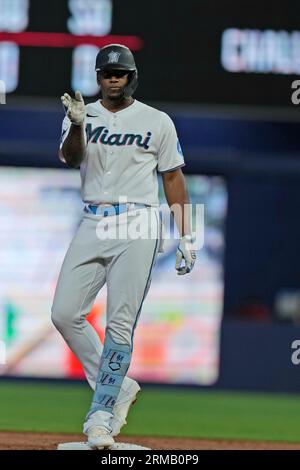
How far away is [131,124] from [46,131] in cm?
Answer: 687

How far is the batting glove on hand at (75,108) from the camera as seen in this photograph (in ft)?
16.7

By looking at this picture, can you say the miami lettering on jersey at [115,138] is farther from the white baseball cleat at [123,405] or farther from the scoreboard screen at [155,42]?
the scoreboard screen at [155,42]

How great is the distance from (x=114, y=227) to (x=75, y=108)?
0.55 metres

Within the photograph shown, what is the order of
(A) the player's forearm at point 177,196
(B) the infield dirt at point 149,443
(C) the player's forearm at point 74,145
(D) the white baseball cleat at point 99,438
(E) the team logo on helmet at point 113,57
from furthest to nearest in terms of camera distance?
(B) the infield dirt at point 149,443 < (A) the player's forearm at point 177,196 < (E) the team logo on helmet at point 113,57 < (C) the player's forearm at point 74,145 < (D) the white baseball cleat at point 99,438

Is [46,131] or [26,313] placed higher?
[46,131]

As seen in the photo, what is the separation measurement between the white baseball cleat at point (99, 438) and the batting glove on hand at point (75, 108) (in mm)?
1278

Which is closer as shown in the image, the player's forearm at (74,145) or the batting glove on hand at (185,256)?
the player's forearm at (74,145)

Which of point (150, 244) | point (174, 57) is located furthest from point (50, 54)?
point (150, 244)

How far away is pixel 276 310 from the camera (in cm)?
1227

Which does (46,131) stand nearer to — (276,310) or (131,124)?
(276,310)

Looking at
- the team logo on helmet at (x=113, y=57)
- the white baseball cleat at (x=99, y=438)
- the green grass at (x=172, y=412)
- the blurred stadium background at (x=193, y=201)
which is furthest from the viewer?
the blurred stadium background at (x=193, y=201)

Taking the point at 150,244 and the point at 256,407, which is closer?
the point at 150,244

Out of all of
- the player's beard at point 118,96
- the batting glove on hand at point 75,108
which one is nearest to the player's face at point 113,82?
the player's beard at point 118,96

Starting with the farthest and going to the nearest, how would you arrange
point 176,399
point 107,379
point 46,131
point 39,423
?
point 46,131 → point 176,399 → point 39,423 → point 107,379
